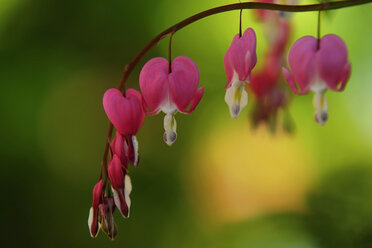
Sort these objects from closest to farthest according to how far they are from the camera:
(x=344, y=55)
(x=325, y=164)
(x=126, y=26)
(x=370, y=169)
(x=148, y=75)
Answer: (x=344, y=55) → (x=148, y=75) → (x=370, y=169) → (x=325, y=164) → (x=126, y=26)

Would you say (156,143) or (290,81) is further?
(156,143)

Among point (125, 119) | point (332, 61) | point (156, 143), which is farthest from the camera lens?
point (156, 143)

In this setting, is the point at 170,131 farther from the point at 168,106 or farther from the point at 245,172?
the point at 245,172

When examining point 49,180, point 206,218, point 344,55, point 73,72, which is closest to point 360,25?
point 206,218

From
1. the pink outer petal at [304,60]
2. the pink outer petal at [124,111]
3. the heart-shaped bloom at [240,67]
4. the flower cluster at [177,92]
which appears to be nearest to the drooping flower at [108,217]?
the flower cluster at [177,92]

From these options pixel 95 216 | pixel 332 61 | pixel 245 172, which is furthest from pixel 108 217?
pixel 245 172

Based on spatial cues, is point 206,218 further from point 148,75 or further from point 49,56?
point 148,75

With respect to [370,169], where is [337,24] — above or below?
above
